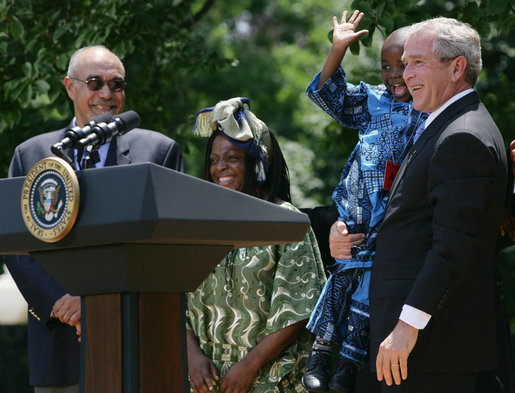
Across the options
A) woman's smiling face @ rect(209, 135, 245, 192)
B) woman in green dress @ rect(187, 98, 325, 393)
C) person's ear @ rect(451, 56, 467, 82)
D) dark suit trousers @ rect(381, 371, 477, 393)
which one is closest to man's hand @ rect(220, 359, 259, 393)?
woman in green dress @ rect(187, 98, 325, 393)

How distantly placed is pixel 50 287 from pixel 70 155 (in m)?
0.66

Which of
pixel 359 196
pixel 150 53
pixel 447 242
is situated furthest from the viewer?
pixel 150 53

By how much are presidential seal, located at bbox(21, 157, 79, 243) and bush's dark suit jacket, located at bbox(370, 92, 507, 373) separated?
111 centimetres

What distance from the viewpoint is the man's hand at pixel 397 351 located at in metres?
2.71

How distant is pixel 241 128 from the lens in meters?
3.99

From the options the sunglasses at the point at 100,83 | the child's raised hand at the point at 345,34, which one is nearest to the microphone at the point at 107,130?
the child's raised hand at the point at 345,34

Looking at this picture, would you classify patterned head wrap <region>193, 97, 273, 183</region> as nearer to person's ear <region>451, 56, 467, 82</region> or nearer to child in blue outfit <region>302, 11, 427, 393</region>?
child in blue outfit <region>302, 11, 427, 393</region>

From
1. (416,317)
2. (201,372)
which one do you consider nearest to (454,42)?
(416,317)

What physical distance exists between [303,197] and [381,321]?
8.94 meters

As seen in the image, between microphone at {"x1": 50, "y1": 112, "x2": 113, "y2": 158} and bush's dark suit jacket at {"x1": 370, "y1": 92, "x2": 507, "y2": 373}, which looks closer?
microphone at {"x1": 50, "y1": 112, "x2": 113, "y2": 158}

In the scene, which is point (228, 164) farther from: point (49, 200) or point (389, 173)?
point (49, 200)

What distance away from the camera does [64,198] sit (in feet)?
7.57

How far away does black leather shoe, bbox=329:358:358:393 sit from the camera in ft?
10.9

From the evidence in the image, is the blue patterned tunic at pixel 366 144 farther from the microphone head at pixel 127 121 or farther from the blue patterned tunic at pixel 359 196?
the microphone head at pixel 127 121
